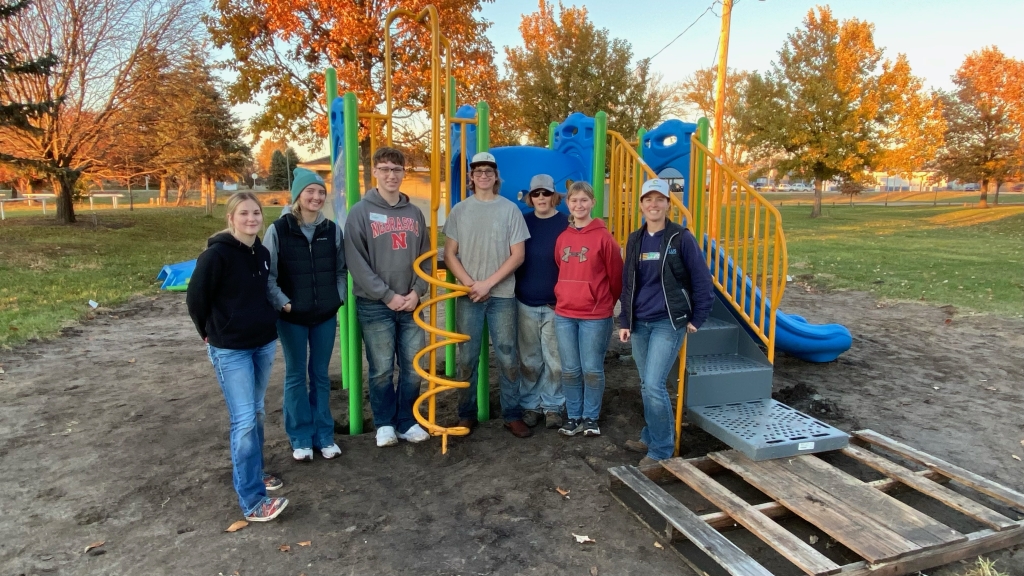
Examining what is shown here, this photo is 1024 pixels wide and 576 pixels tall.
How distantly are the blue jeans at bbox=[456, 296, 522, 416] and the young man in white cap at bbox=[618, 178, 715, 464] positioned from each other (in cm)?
85

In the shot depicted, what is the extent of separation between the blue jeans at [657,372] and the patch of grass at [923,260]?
24.1 ft

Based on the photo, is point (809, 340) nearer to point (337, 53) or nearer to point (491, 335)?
point (491, 335)

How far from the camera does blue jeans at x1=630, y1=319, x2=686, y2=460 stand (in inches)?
155

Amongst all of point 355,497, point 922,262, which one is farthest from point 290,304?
point 922,262

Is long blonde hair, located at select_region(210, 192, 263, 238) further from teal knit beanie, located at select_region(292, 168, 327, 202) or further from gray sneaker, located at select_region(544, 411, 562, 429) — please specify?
gray sneaker, located at select_region(544, 411, 562, 429)

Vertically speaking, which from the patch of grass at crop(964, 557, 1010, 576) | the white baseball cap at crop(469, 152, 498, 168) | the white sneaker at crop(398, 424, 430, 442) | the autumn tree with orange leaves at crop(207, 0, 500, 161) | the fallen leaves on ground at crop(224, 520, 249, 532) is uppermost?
the autumn tree with orange leaves at crop(207, 0, 500, 161)

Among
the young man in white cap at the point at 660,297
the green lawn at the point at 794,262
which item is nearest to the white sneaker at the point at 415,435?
the young man in white cap at the point at 660,297

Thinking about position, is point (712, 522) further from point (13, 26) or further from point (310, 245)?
point (13, 26)

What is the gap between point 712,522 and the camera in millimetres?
3312

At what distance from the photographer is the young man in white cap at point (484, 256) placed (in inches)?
167

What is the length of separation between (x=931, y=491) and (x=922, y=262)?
41.0ft

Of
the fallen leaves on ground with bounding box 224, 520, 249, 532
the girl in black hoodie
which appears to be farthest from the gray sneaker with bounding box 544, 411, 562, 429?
the fallen leaves on ground with bounding box 224, 520, 249, 532

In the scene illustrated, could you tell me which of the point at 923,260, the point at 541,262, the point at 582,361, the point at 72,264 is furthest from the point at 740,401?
the point at 72,264

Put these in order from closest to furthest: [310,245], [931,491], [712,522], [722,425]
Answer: [712,522], [931,491], [310,245], [722,425]
